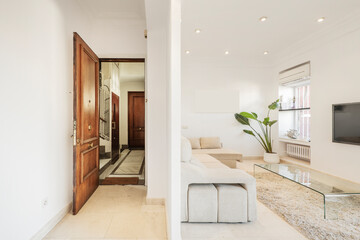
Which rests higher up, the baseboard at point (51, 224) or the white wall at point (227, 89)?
the white wall at point (227, 89)

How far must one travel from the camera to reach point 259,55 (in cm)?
516

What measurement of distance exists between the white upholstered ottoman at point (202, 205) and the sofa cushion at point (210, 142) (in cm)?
292

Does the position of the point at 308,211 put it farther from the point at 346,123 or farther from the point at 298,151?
the point at 298,151

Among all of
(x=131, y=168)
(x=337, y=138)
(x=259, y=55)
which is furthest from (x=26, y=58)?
(x=259, y=55)

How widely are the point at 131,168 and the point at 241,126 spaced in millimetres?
3341

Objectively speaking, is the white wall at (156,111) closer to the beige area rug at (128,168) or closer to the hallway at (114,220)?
the hallway at (114,220)

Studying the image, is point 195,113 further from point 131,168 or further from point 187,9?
point 187,9

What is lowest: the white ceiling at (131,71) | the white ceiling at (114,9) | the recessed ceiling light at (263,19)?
the white ceiling at (131,71)

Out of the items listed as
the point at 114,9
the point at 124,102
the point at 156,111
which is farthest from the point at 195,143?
the point at 124,102

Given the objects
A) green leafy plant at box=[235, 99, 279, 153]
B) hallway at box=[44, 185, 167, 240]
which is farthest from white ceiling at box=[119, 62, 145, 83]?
hallway at box=[44, 185, 167, 240]

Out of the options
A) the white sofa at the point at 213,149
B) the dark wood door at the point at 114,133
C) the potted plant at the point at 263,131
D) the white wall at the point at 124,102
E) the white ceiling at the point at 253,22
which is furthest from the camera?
the white wall at the point at 124,102

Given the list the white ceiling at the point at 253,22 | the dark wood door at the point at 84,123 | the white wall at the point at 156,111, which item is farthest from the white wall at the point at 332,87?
the dark wood door at the point at 84,123

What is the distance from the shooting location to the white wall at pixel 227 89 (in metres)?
5.32

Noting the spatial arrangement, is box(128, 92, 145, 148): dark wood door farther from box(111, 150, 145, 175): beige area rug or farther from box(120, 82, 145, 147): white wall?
box(111, 150, 145, 175): beige area rug
